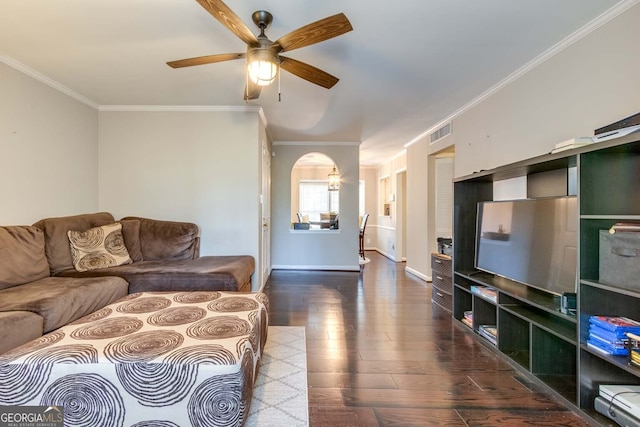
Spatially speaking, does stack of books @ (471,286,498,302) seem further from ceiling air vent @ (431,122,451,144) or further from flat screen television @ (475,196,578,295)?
ceiling air vent @ (431,122,451,144)

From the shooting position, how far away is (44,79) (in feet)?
10.0

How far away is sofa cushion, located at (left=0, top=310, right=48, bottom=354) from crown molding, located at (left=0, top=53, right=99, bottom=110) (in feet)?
7.61

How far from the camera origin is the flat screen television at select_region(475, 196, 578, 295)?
77.4 inches

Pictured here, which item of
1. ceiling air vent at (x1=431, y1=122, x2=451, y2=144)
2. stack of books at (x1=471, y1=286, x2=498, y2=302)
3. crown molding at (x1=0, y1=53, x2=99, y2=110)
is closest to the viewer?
stack of books at (x1=471, y1=286, x2=498, y2=302)

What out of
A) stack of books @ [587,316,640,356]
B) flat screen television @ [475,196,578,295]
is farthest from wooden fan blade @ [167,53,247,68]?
stack of books @ [587,316,640,356]

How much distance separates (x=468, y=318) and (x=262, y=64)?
2860 mm

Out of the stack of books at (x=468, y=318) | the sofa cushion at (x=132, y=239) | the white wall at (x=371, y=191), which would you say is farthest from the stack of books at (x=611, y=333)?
the white wall at (x=371, y=191)

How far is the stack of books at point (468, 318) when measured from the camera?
2871 mm

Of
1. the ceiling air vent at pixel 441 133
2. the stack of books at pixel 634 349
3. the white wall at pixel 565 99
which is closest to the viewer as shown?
the stack of books at pixel 634 349

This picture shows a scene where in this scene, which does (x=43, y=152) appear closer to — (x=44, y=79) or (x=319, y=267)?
(x=44, y=79)

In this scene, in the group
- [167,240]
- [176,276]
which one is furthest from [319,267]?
[176,276]

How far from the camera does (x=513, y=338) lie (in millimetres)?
2426

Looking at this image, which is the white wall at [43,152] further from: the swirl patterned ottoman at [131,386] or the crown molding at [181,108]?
the swirl patterned ottoman at [131,386]

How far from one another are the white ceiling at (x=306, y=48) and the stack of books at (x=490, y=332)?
7.65 ft
